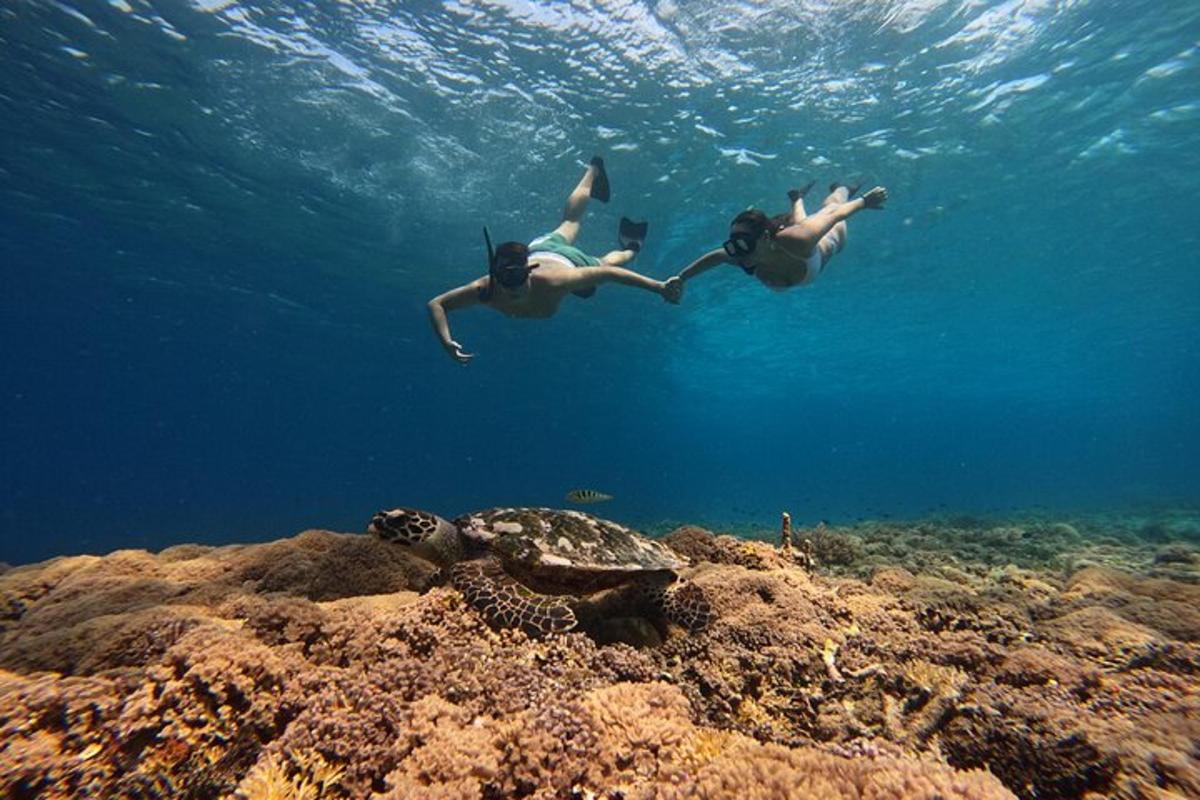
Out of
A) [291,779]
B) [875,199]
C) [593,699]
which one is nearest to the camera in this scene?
[291,779]

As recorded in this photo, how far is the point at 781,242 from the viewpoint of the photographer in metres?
7.58

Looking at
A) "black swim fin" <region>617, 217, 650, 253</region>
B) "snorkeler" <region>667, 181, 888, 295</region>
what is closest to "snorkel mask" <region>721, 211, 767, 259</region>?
"snorkeler" <region>667, 181, 888, 295</region>

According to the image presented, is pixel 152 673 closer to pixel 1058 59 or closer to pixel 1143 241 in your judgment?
pixel 1058 59

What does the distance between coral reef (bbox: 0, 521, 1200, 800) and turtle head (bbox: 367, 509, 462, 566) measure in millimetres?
413

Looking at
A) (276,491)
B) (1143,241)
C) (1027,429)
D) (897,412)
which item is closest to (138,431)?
(276,491)

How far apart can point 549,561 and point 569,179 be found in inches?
715

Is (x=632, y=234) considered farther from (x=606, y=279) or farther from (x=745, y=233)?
(x=745, y=233)

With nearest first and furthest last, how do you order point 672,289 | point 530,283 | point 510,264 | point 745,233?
point 510,264 < point 745,233 < point 672,289 < point 530,283

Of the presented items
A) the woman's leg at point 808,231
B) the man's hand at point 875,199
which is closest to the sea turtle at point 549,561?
the woman's leg at point 808,231

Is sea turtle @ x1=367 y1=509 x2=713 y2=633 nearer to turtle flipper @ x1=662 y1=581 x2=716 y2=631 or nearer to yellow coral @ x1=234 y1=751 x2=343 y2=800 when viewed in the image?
turtle flipper @ x1=662 y1=581 x2=716 y2=631

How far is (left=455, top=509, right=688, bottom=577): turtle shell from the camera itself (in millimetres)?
3965

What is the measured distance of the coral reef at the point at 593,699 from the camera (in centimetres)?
206

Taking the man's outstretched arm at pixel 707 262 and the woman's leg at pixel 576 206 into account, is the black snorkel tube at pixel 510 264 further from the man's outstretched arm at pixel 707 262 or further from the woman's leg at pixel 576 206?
the woman's leg at pixel 576 206

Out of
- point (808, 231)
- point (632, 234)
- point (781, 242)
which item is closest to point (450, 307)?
point (632, 234)
